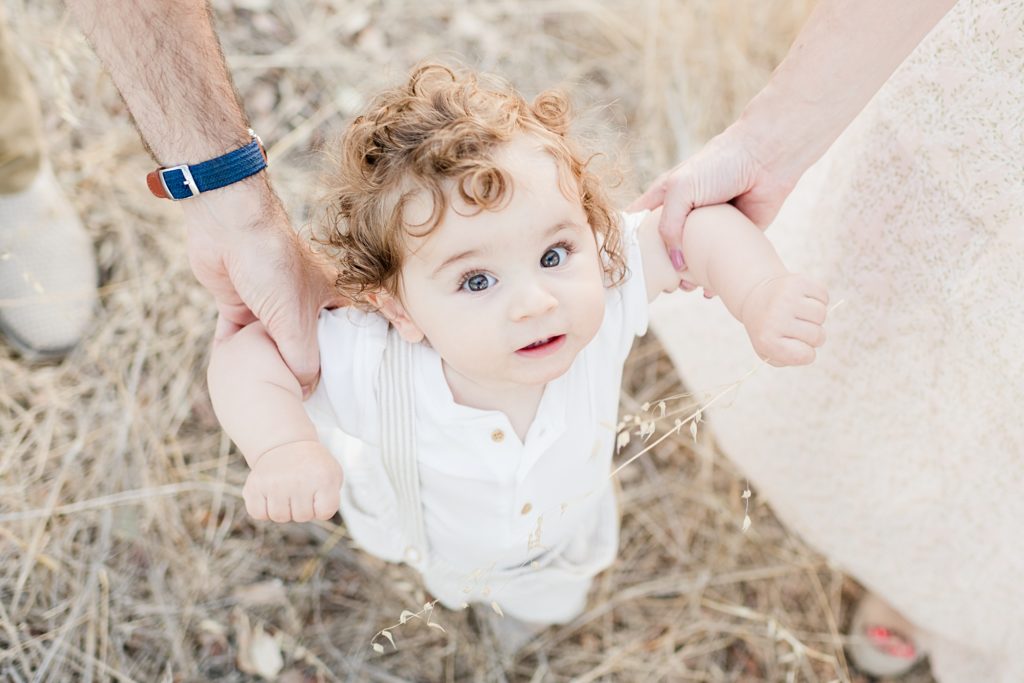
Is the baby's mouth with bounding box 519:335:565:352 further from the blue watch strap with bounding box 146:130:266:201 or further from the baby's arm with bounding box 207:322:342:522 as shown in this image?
the blue watch strap with bounding box 146:130:266:201

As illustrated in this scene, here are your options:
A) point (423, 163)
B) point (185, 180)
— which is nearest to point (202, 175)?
point (185, 180)

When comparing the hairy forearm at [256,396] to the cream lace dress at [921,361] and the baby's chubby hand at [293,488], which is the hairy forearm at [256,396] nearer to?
the baby's chubby hand at [293,488]

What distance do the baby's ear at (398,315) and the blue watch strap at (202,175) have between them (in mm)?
310

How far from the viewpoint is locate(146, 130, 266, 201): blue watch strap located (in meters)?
1.44

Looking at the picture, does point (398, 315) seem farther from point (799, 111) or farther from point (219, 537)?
point (219, 537)

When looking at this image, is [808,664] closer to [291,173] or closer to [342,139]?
[342,139]

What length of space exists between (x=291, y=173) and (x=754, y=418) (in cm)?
159

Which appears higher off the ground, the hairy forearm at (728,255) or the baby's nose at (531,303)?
the baby's nose at (531,303)

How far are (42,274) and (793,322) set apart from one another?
1.98 metres

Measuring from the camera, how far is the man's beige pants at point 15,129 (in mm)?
2199

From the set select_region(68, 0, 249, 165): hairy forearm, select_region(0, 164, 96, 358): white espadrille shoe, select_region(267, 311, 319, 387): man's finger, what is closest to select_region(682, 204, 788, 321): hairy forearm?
select_region(267, 311, 319, 387): man's finger

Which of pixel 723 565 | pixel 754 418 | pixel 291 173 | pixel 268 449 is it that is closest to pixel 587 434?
pixel 268 449

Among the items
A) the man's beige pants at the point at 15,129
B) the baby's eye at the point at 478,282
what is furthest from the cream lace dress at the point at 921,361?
→ the man's beige pants at the point at 15,129

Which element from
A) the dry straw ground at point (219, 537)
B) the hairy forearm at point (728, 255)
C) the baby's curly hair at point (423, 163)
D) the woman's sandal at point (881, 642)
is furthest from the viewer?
the woman's sandal at point (881, 642)
